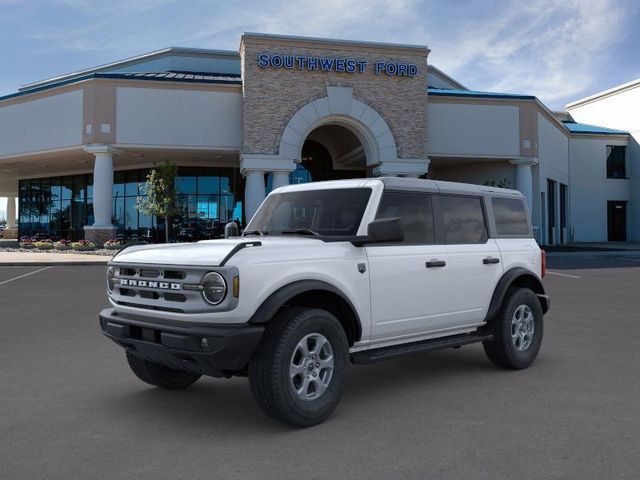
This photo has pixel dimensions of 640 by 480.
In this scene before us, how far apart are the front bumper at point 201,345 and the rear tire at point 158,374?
2.85 ft

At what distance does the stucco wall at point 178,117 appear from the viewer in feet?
94.3

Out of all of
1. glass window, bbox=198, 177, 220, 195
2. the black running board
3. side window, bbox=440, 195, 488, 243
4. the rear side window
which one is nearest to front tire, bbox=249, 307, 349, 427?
the black running board

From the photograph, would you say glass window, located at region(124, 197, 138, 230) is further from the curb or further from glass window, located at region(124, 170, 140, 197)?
the curb

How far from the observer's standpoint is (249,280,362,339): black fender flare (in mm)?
4203

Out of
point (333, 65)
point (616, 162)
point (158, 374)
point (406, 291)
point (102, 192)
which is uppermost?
point (333, 65)

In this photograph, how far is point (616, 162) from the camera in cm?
4400

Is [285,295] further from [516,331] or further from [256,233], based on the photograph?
[516,331]

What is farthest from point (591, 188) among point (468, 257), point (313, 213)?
point (313, 213)

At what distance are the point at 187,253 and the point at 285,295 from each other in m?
0.83

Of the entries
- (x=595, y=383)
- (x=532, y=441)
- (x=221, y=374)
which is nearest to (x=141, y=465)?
Result: (x=221, y=374)

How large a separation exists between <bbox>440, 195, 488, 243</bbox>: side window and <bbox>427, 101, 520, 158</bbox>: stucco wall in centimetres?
2581

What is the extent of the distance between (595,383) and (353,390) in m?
2.33

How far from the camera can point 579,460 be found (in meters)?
3.77

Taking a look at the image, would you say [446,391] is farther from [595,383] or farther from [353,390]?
[595,383]
